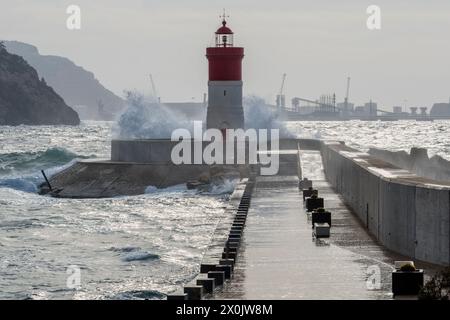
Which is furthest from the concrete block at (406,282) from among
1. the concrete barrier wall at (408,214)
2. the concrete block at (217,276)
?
the concrete block at (217,276)

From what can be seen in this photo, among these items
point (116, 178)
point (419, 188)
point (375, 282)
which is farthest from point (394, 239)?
point (116, 178)

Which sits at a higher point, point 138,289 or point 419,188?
point 419,188

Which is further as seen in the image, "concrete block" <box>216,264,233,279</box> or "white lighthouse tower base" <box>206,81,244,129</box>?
"white lighthouse tower base" <box>206,81,244,129</box>

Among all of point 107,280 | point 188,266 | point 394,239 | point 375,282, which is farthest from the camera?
point 188,266

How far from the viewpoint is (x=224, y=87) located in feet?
167

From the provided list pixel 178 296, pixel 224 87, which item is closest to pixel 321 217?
pixel 178 296

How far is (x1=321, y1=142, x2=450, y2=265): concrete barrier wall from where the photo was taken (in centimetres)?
1770

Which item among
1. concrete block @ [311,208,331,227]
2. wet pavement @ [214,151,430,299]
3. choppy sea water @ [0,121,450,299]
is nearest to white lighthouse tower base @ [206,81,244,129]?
choppy sea water @ [0,121,450,299]

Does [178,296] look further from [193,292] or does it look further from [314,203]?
[314,203]

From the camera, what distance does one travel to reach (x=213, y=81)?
51125mm

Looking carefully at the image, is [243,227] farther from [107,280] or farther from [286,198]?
[286,198]

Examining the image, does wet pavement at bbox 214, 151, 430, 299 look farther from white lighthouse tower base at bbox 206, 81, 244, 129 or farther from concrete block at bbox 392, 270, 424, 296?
white lighthouse tower base at bbox 206, 81, 244, 129

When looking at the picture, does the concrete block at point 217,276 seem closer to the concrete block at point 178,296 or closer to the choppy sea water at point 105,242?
the concrete block at point 178,296

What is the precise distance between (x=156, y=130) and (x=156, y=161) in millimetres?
18569
